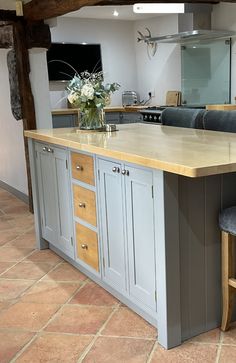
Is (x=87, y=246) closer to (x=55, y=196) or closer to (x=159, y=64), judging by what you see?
(x=55, y=196)

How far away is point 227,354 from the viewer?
2.09 metres

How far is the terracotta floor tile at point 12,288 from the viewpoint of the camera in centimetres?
283

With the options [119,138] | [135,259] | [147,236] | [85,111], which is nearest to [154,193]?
[147,236]

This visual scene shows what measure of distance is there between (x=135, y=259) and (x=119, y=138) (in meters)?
0.86

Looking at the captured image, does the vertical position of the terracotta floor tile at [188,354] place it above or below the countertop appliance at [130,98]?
below

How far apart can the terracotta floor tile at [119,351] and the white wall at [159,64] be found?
5019 millimetres

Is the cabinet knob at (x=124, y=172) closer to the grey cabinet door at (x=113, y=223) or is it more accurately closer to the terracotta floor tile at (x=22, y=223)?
the grey cabinet door at (x=113, y=223)

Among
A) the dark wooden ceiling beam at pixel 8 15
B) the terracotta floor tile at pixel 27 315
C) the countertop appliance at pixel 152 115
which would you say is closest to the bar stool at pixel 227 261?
the terracotta floor tile at pixel 27 315

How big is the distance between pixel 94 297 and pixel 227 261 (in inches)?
37.3

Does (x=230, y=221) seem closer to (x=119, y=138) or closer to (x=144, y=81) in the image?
(x=119, y=138)

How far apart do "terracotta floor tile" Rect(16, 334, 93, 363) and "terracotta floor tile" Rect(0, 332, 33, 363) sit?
0.05 m

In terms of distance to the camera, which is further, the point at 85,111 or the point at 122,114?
the point at 122,114

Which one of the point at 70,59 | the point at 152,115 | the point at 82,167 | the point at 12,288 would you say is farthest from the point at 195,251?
the point at 70,59

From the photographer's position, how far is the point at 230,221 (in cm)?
207
